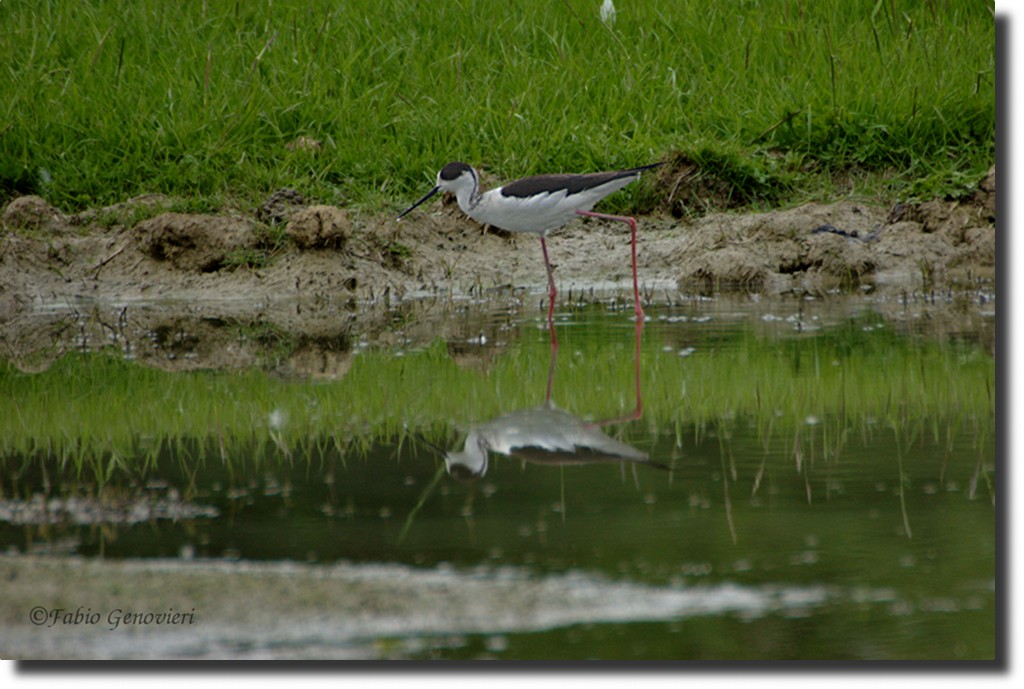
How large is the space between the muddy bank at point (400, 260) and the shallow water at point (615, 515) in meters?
2.70

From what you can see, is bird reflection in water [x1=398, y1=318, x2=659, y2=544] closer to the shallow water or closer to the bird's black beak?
the shallow water

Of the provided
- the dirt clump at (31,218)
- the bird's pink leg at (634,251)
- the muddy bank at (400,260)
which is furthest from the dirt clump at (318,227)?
the dirt clump at (31,218)

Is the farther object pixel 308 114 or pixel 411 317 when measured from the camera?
pixel 308 114

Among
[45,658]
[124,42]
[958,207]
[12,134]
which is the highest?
[124,42]

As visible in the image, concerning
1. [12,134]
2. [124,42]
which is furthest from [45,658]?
[124,42]

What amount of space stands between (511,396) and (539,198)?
2580mm

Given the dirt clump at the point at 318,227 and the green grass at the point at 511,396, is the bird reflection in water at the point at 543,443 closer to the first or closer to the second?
the green grass at the point at 511,396

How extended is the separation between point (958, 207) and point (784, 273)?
1227 millimetres

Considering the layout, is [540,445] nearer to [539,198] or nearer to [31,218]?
[539,198]

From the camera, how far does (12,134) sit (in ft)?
34.0

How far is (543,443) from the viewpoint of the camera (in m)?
4.89

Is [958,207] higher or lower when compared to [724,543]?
higher

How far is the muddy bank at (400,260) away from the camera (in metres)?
8.70

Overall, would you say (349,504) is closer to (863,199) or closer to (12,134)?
(863,199)
